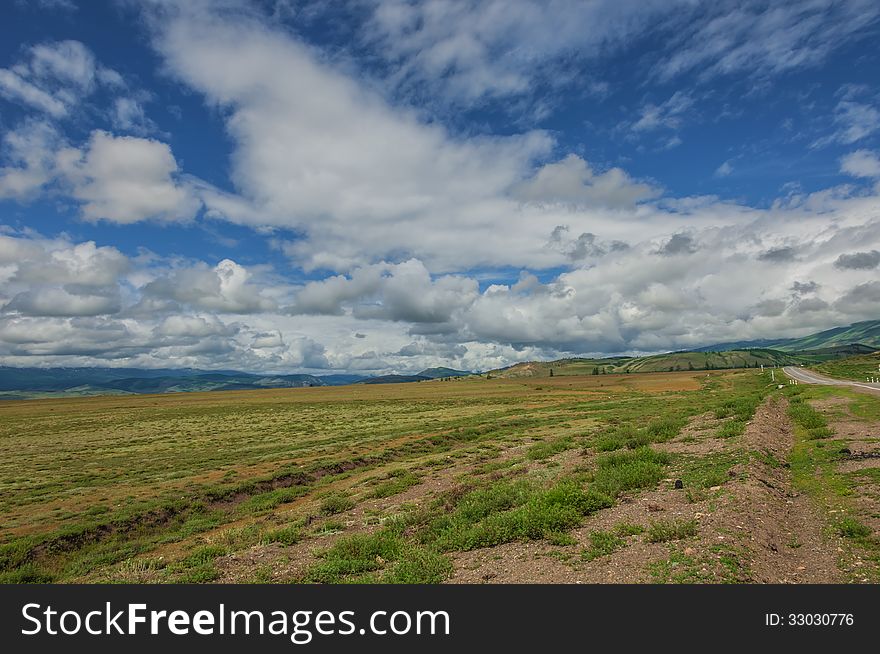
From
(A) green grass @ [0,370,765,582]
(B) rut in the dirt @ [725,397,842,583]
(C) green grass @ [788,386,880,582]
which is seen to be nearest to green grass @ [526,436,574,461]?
(A) green grass @ [0,370,765,582]

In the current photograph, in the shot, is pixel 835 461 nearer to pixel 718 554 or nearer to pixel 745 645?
pixel 718 554

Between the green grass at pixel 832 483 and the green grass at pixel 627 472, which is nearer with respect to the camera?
the green grass at pixel 832 483

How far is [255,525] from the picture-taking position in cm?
2142

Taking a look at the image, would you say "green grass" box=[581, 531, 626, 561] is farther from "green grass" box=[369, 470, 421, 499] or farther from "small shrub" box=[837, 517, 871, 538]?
"green grass" box=[369, 470, 421, 499]

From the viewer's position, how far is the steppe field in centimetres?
1135

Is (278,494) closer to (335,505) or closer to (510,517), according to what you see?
(335,505)

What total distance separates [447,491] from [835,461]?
17.4 m

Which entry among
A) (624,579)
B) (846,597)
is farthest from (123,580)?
(846,597)

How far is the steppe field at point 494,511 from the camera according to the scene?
11352mm

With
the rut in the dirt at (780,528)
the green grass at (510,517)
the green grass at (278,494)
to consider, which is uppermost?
the rut in the dirt at (780,528)

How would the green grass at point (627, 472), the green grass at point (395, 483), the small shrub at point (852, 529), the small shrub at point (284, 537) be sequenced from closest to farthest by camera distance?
1. the small shrub at point (852, 529)
2. the small shrub at point (284, 537)
3. the green grass at point (627, 472)
4. the green grass at point (395, 483)

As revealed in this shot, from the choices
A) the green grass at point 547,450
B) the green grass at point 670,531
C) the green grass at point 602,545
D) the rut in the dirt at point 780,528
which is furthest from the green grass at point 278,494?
the rut in the dirt at point 780,528

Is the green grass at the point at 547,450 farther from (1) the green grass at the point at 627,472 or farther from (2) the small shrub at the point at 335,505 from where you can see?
(2) the small shrub at the point at 335,505

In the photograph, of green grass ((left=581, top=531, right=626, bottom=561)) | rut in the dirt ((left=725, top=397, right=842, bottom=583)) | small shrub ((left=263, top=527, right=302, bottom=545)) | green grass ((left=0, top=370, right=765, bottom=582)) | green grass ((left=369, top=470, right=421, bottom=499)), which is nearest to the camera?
rut in the dirt ((left=725, top=397, right=842, bottom=583))
